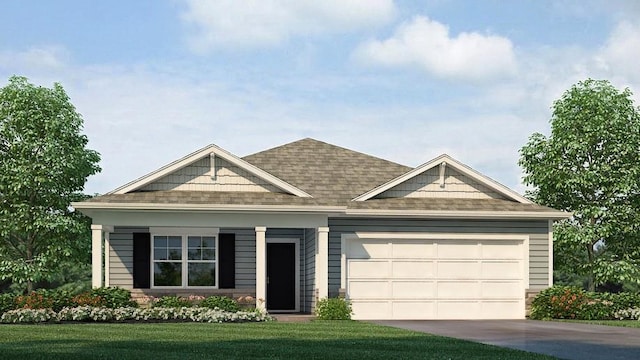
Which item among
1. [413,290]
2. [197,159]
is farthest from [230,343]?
[413,290]

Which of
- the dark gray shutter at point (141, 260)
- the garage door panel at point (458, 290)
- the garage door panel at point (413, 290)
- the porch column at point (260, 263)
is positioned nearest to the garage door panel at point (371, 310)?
the garage door panel at point (413, 290)

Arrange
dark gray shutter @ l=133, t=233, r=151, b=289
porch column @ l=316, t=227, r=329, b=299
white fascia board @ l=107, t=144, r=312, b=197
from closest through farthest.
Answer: porch column @ l=316, t=227, r=329, b=299 → white fascia board @ l=107, t=144, r=312, b=197 → dark gray shutter @ l=133, t=233, r=151, b=289

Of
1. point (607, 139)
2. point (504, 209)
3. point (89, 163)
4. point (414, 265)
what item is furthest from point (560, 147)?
point (89, 163)

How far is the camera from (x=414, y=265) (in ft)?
89.6

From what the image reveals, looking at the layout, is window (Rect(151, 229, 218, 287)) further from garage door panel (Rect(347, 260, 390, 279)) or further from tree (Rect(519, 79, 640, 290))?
tree (Rect(519, 79, 640, 290))

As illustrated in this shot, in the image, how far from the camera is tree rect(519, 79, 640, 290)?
33.2 metres

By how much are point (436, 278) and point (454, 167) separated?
10.9 feet

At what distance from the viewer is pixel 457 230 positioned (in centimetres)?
2744

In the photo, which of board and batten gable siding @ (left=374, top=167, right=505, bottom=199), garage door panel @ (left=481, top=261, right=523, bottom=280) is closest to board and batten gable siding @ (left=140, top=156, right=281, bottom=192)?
board and batten gable siding @ (left=374, top=167, right=505, bottom=199)

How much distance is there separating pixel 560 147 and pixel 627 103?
291 cm

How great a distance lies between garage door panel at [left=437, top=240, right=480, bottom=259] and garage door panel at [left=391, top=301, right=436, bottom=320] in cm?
148

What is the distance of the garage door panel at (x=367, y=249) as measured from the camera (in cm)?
2702

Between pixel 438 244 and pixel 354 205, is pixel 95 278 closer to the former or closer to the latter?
pixel 354 205

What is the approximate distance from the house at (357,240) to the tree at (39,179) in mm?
5560
